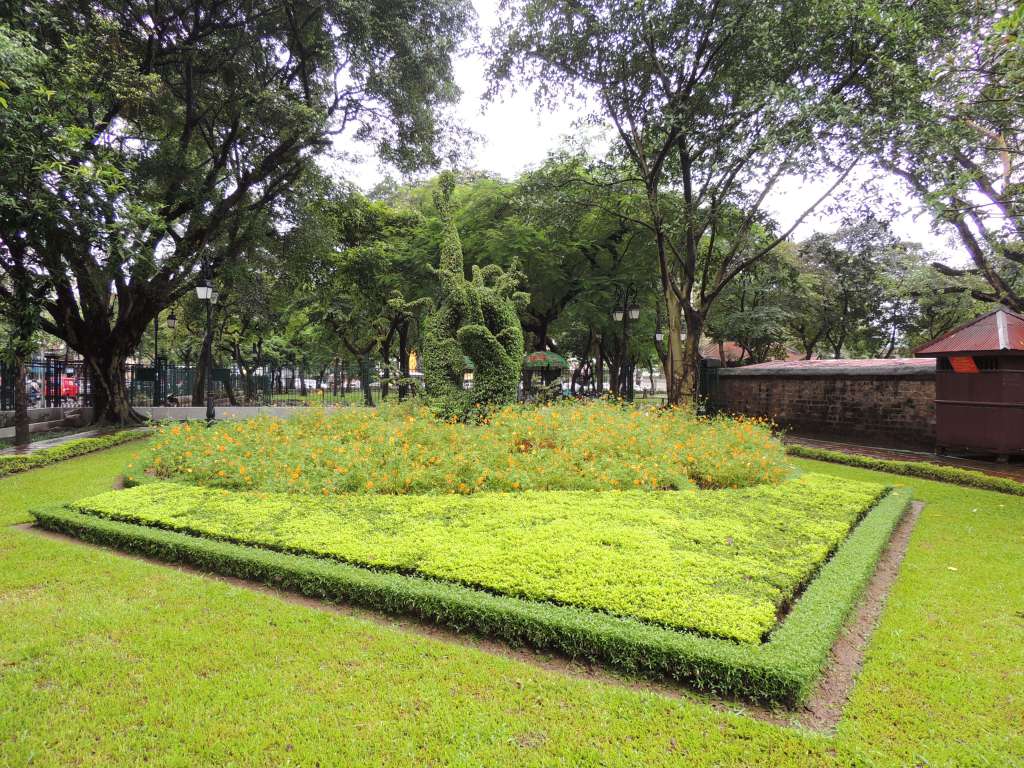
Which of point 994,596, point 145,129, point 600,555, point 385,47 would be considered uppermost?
point 385,47

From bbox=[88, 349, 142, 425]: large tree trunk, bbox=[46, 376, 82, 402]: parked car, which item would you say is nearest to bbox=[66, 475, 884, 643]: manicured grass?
bbox=[88, 349, 142, 425]: large tree trunk

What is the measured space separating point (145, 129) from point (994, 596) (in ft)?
61.1

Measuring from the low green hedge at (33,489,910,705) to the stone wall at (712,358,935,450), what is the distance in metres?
8.50

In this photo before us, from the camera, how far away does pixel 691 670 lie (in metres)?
2.91

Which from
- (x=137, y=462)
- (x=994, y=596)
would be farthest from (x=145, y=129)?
(x=994, y=596)

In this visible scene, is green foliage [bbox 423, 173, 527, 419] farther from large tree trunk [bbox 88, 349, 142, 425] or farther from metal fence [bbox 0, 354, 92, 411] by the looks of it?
large tree trunk [bbox 88, 349, 142, 425]

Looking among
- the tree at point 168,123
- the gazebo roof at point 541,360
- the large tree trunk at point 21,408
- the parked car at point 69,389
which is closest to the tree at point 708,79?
the tree at point 168,123

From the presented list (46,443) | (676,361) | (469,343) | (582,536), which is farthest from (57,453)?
(676,361)

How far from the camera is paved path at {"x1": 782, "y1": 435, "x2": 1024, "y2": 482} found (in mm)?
9148

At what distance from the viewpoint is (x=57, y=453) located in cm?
974

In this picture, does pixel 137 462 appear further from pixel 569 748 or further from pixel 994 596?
pixel 994 596

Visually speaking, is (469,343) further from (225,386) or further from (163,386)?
(225,386)

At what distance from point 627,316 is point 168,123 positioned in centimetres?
1323

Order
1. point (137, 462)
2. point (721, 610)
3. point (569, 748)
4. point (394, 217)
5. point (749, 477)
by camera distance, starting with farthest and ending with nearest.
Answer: point (394, 217)
point (137, 462)
point (749, 477)
point (721, 610)
point (569, 748)
